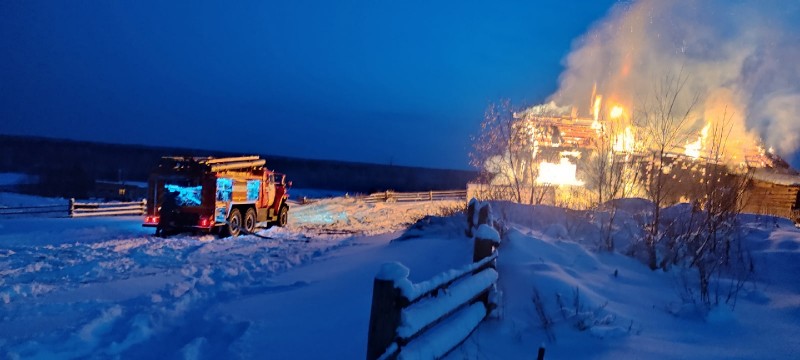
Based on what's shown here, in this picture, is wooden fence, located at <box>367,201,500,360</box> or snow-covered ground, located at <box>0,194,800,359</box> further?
snow-covered ground, located at <box>0,194,800,359</box>

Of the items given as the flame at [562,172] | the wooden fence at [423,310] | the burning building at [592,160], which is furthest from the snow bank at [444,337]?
the flame at [562,172]

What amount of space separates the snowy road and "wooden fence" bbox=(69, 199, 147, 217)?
7.71 m

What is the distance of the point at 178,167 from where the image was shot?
18141 millimetres

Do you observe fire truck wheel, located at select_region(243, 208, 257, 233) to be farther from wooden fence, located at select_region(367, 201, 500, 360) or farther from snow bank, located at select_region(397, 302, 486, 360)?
snow bank, located at select_region(397, 302, 486, 360)

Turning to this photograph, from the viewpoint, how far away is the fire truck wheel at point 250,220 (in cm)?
2036

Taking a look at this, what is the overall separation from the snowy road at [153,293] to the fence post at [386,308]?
182 centimetres

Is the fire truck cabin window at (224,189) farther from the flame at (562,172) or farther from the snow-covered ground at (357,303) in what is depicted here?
the flame at (562,172)

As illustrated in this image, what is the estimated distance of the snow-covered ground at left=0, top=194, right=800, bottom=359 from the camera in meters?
5.42

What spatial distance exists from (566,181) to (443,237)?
17.1m

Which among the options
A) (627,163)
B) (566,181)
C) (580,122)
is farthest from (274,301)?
(580,122)

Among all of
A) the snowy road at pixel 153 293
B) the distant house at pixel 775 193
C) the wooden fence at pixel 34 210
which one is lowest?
the wooden fence at pixel 34 210

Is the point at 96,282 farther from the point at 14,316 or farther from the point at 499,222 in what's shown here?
the point at 499,222

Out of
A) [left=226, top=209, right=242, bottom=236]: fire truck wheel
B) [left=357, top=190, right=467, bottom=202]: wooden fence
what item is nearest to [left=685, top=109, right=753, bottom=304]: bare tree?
[left=226, top=209, right=242, bottom=236]: fire truck wheel

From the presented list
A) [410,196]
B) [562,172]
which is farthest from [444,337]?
[410,196]
